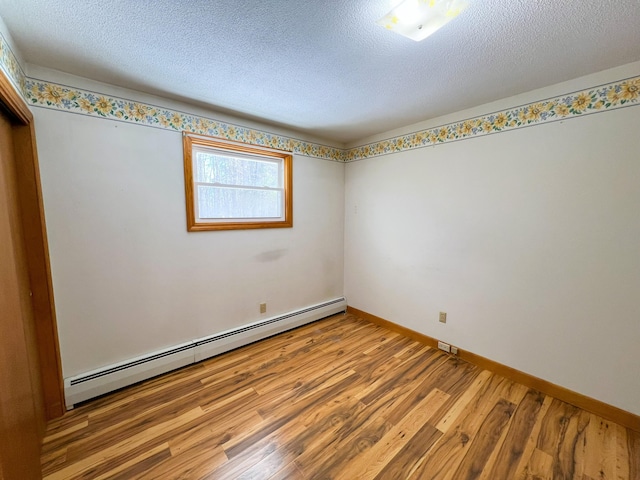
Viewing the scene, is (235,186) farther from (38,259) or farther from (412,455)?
(412,455)

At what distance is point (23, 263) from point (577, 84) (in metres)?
3.69

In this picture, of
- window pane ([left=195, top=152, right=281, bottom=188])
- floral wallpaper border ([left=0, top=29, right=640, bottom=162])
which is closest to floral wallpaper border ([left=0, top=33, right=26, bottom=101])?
floral wallpaper border ([left=0, top=29, right=640, bottom=162])

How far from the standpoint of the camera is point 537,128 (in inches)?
74.9

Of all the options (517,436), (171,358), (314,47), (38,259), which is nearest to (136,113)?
(38,259)

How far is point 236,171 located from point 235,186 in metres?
0.15

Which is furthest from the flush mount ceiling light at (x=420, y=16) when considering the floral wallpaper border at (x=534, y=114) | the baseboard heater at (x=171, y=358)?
the baseboard heater at (x=171, y=358)

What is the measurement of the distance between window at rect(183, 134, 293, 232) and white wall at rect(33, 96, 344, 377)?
0.10m

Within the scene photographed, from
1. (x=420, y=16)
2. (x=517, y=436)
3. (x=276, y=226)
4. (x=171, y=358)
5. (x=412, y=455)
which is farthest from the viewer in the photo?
(x=276, y=226)

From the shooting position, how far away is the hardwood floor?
4.47ft

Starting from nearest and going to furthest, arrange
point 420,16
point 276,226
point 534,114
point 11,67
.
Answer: point 420,16, point 11,67, point 534,114, point 276,226

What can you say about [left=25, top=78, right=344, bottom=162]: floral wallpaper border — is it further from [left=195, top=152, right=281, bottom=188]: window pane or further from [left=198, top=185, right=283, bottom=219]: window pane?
[left=198, top=185, right=283, bottom=219]: window pane

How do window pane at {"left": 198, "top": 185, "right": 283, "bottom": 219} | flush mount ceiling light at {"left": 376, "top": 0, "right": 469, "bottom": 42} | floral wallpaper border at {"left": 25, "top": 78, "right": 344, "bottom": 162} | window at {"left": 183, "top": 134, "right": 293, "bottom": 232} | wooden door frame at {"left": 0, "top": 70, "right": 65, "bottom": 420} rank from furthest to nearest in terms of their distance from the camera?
window pane at {"left": 198, "top": 185, "right": 283, "bottom": 219}
window at {"left": 183, "top": 134, "right": 293, "bottom": 232}
floral wallpaper border at {"left": 25, "top": 78, "right": 344, "bottom": 162}
wooden door frame at {"left": 0, "top": 70, "right": 65, "bottom": 420}
flush mount ceiling light at {"left": 376, "top": 0, "right": 469, "bottom": 42}

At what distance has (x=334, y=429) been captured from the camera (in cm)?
161

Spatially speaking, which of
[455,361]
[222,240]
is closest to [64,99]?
[222,240]
